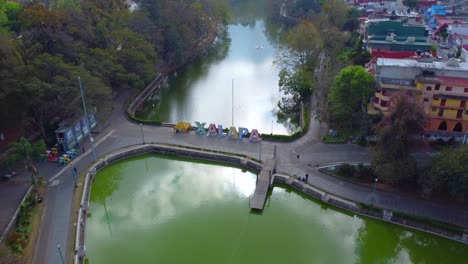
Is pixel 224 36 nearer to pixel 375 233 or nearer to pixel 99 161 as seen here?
pixel 99 161

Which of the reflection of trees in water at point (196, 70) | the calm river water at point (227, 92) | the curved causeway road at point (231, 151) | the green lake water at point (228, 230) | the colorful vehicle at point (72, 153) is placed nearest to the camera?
the green lake water at point (228, 230)

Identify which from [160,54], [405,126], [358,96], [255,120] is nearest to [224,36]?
[160,54]

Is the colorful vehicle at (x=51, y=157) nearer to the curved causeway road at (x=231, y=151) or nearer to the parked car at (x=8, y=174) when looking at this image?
the curved causeway road at (x=231, y=151)

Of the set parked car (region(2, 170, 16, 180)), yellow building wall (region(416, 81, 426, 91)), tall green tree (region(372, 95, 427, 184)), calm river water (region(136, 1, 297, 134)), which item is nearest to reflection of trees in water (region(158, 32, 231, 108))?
calm river water (region(136, 1, 297, 134))

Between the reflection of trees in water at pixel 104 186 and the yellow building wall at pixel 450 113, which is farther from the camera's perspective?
the yellow building wall at pixel 450 113

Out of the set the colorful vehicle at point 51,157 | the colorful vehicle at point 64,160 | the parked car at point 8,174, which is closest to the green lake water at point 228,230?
the colorful vehicle at point 64,160

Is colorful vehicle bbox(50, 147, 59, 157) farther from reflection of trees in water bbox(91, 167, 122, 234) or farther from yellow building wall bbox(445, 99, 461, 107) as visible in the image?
yellow building wall bbox(445, 99, 461, 107)

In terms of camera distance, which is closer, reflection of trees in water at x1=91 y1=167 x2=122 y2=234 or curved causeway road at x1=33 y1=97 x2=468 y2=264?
curved causeway road at x1=33 y1=97 x2=468 y2=264
